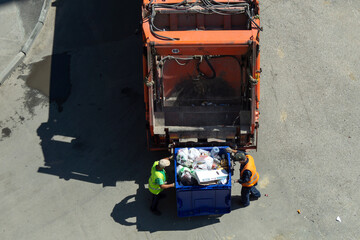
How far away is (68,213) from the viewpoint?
29.3 feet

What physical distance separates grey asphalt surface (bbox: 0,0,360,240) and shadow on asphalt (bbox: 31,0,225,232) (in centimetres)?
3

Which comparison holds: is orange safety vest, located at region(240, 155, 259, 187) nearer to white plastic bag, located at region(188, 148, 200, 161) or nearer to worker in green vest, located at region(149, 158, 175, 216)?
white plastic bag, located at region(188, 148, 200, 161)

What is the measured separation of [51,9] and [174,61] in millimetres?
5100

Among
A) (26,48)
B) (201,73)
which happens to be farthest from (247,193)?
(26,48)

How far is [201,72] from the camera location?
965 cm

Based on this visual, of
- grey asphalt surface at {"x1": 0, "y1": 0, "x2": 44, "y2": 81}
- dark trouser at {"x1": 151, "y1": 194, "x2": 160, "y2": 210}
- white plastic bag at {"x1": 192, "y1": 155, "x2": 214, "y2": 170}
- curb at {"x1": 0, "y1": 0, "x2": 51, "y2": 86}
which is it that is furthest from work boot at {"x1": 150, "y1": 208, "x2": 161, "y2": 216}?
grey asphalt surface at {"x1": 0, "y1": 0, "x2": 44, "y2": 81}

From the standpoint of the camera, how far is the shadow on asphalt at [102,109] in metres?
9.17

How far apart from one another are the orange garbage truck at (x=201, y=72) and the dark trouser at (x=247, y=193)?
0.91 meters

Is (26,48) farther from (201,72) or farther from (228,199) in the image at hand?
(228,199)

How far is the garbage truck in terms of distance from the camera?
344 inches

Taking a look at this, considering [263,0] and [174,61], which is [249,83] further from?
[263,0]

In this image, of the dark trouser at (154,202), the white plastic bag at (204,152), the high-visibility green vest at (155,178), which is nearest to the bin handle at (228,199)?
the white plastic bag at (204,152)

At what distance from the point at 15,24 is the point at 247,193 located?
809cm

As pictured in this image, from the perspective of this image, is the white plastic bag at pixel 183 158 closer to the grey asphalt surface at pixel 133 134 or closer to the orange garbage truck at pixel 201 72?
the orange garbage truck at pixel 201 72
